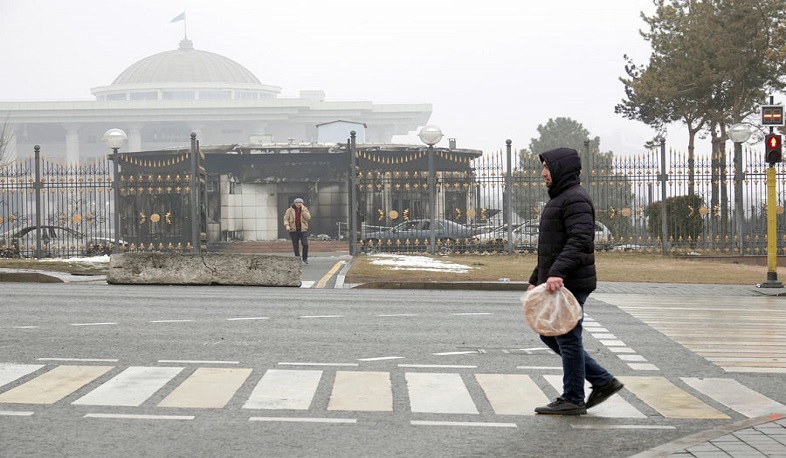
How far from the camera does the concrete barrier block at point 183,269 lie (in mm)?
20484

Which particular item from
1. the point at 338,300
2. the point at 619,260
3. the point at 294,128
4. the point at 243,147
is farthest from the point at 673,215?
the point at 294,128

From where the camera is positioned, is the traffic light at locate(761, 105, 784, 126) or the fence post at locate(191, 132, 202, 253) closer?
the traffic light at locate(761, 105, 784, 126)

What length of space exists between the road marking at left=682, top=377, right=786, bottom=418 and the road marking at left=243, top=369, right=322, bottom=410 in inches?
123

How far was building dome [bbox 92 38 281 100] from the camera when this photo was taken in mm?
143375

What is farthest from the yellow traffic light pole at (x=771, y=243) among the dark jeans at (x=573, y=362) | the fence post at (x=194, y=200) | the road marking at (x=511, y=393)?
the dark jeans at (x=573, y=362)

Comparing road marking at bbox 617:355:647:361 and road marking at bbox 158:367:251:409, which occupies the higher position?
road marking at bbox 158:367:251:409

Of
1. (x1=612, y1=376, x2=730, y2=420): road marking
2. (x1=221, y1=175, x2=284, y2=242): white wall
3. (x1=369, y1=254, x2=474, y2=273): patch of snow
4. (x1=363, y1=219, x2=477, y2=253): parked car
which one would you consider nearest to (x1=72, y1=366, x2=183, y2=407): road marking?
(x1=612, y1=376, x2=730, y2=420): road marking

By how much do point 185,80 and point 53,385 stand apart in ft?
458

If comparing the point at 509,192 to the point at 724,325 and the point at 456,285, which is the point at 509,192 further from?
the point at 724,325

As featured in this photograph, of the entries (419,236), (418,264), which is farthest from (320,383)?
(419,236)

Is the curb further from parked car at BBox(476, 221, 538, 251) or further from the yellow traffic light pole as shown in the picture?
parked car at BBox(476, 221, 538, 251)

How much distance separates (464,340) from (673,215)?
806 inches

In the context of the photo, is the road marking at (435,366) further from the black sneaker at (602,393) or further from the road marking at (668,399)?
the black sneaker at (602,393)

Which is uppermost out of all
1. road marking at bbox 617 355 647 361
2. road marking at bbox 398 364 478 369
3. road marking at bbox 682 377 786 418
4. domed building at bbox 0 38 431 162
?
domed building at bbox 0 38 431 162
